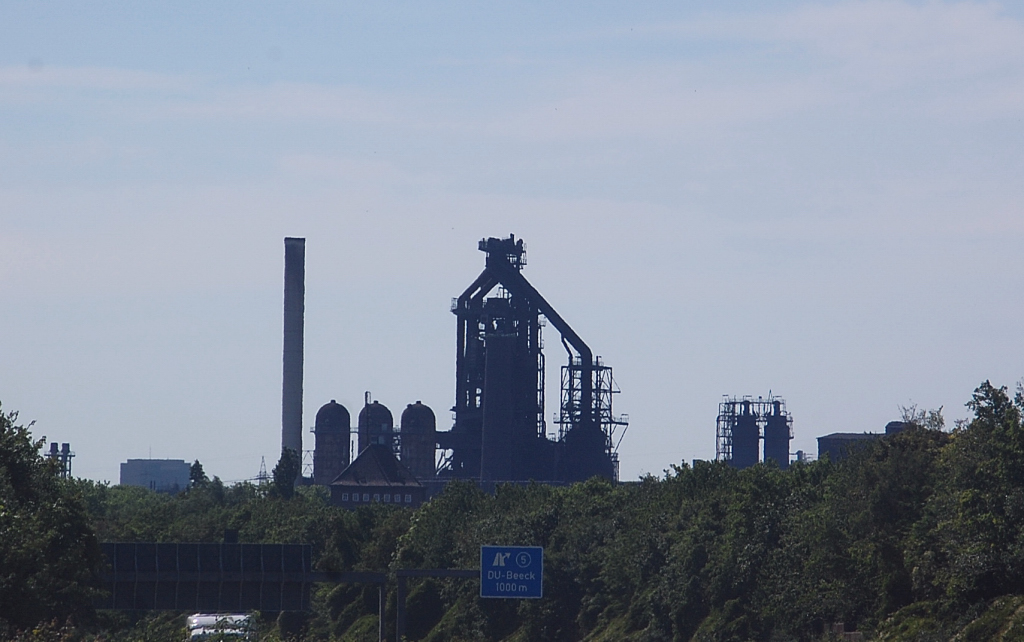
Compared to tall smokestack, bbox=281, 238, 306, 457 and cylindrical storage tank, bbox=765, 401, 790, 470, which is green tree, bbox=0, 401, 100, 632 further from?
cylindrical storage tank, bbox=765, 401, 790, 470

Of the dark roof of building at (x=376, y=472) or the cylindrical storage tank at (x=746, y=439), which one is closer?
the dark roof of building at (x=376, y=472)

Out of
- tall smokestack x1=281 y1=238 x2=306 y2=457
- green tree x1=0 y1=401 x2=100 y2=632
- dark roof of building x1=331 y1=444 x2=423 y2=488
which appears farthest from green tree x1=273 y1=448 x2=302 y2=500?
green tree x1=0 y1=401 x2=100 y2=632

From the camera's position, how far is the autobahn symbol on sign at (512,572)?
5428cm

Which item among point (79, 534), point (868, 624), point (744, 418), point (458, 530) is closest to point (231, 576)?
point (79, 534)

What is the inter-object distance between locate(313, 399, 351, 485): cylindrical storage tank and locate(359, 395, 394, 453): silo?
8.51 feet

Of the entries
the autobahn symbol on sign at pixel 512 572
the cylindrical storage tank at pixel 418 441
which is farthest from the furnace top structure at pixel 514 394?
the autobahn symbol on sign at pixel 512 572

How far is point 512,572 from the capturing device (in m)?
54.5

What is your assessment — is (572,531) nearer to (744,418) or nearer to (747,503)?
(747,503)

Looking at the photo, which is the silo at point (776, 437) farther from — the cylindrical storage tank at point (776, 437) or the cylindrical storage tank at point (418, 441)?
the cylindrical storage tank at point (418, 441)

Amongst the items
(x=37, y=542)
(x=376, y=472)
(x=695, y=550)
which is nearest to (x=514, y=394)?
(x=376, y=472)

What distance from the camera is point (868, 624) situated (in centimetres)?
5369

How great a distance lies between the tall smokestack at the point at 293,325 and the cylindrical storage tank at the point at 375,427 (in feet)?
21.4

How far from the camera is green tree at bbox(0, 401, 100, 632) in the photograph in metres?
39.7

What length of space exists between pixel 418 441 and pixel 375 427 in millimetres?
5332
